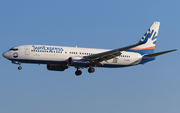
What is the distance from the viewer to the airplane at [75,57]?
58.6 meters

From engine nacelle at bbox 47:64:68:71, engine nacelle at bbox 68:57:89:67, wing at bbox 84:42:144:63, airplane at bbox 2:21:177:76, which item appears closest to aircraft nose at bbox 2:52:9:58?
airplane at bbox 2:21:177:76

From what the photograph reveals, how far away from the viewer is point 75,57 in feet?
197

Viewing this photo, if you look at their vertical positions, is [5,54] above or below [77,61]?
above

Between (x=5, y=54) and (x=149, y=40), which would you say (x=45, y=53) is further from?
(x=149, y=40)

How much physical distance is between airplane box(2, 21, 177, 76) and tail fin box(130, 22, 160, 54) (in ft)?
4.10

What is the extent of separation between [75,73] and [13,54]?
14.4 metres

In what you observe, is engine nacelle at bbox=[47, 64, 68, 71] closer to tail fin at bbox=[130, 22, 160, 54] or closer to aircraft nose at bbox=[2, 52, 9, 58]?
aircraft nose at bbox=[2, 52, 9, 58]

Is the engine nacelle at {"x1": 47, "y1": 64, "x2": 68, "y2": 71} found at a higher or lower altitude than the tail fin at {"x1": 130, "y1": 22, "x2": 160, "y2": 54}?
lower

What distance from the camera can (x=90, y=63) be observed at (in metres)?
62.2

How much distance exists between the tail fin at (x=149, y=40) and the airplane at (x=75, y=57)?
1.25m

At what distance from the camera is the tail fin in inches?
2736

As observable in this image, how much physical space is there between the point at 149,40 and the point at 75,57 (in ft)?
63.4

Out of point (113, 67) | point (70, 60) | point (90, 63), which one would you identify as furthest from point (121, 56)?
point (70, 60)

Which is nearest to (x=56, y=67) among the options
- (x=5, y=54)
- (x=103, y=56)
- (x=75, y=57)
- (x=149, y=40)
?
(x=75, y=57)
